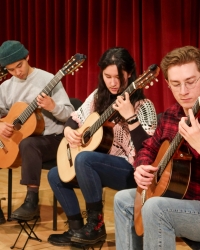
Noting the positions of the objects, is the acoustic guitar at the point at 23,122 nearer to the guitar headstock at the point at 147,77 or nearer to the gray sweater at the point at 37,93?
the gray sweater at the point at 37,93

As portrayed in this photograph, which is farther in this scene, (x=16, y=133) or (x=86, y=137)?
(x=16, y=133)

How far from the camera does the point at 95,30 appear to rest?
430 cm

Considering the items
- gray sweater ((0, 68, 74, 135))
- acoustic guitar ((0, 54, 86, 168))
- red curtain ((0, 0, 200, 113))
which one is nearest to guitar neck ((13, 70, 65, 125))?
acoustic guitar ((0, 54, 86, 168))

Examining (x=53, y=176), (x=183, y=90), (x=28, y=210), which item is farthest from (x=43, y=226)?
(x=183, y=90)

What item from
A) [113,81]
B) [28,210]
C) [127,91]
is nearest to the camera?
[127,91]

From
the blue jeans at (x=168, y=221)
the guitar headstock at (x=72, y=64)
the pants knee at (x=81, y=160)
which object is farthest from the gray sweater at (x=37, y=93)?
the blue jeans at (x=168, y=221)

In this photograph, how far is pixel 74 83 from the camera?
4.70 meters

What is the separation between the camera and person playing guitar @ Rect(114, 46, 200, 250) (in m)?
1.70

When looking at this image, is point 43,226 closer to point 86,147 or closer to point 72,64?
point 86,147

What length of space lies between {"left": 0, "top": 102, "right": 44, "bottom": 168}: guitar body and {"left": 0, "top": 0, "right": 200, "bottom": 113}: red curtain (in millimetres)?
1129

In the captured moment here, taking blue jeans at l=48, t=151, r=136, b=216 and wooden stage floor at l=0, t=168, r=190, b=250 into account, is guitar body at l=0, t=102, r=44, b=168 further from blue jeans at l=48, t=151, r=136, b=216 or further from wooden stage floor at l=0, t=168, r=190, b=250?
blue jeans at l=48, t=151, r=136, b=216

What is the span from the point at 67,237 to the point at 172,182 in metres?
1.10

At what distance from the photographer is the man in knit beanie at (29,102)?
289 centimetres

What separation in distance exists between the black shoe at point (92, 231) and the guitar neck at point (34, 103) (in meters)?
0.92
